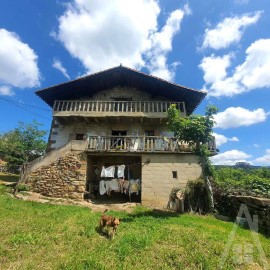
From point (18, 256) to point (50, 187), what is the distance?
740cm

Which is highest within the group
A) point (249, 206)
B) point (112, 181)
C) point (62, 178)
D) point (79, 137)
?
point (79, 137)

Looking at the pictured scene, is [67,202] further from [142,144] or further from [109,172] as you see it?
[142,144]

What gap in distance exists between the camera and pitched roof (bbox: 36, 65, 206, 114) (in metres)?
16.3

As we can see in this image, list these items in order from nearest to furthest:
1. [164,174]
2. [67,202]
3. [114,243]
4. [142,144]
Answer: [114,243], [67,202], [164,174], [142,144]

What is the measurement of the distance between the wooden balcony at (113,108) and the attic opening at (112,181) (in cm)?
308

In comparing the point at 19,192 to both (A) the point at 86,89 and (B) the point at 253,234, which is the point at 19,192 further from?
(B) the point at 253,234

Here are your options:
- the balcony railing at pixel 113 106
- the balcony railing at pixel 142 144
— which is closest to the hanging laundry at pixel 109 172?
the balcony railing at pixel 142 144

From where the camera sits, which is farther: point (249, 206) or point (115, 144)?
point (115, 144)

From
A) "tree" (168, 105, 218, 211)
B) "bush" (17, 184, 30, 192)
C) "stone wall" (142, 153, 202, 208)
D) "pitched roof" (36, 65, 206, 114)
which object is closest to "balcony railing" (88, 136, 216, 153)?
"stone wall" (142, 153, 202, 208)

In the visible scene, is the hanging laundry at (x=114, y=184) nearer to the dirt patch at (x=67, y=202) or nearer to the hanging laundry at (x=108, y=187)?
the hanging laundry at (x=108, y=187)

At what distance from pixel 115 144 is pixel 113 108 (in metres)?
2.77

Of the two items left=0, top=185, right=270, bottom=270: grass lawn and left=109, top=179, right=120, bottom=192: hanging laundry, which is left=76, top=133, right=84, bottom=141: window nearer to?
left=109, top=179, right=120, bottom=192: hanging laundry

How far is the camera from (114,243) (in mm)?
6688

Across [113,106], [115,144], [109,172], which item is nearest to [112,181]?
[109,172]
